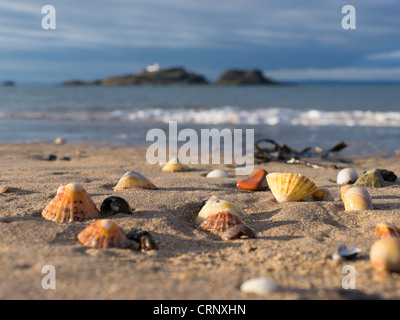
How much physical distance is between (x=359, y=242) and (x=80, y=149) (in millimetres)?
6018

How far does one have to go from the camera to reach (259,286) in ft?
6.30

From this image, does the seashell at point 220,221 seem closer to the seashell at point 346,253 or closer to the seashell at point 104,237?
the seashell at point 104,237

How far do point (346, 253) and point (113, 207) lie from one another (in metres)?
1.69

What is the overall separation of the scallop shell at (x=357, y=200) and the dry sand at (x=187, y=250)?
0.09m

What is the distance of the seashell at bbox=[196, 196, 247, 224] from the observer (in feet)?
10.3

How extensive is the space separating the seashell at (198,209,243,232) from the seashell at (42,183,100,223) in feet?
2.72

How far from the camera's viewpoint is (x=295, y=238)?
2.79 m

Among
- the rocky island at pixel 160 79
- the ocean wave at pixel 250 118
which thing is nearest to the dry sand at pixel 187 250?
the ocean wave at pixel 250 118

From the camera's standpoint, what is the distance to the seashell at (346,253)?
7.52 ft

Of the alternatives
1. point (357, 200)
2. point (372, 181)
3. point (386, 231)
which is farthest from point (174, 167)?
point (386, 231)

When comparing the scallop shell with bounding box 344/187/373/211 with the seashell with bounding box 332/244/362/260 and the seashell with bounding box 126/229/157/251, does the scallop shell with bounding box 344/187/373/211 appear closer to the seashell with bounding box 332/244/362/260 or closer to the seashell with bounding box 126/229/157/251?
Result: the seashell with bounding box 332/244/362/260

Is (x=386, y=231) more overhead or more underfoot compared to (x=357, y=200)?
more underfoot

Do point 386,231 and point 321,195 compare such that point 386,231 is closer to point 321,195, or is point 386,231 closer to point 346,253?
point 346,253
